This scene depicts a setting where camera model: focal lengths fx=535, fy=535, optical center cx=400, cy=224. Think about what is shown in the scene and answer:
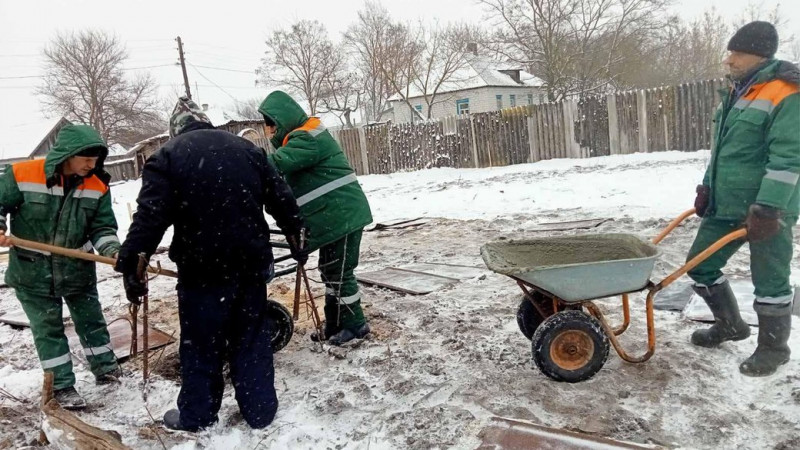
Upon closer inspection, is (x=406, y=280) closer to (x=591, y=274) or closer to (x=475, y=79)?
(x=591, y=274)

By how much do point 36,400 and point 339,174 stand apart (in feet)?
7.99

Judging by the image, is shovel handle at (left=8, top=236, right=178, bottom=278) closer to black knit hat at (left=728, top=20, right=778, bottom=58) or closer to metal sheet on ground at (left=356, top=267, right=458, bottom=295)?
metal sheet on ground at (left=356, top=267, right=458, bottom=295)

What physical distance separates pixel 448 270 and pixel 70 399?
357 centimetres

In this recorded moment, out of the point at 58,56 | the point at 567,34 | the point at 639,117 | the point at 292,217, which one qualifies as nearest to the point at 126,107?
the point at 58,56

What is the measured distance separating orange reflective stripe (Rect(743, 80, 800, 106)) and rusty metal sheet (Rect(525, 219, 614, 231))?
3.96 m

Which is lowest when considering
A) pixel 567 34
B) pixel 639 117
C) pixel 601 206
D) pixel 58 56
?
pixel 601 206

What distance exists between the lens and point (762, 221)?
2773mm

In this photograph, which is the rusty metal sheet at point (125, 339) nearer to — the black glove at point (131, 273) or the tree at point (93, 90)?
the black glove at point (131, 273)

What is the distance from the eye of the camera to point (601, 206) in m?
8.27

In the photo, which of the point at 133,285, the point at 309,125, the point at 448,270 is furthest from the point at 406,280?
the point at 133,285

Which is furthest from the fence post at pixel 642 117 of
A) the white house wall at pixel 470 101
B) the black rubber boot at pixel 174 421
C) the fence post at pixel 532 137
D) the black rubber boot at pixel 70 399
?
the white house wall at pixel 470 101

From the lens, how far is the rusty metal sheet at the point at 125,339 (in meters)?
4.13

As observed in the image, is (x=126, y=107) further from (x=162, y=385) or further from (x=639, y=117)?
(x=162, y=385)

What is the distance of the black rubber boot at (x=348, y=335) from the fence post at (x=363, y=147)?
13.9 meters
